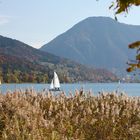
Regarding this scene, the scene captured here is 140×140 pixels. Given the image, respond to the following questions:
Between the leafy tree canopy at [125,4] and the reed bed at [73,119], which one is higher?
the leafy tree canopy at [125,4]

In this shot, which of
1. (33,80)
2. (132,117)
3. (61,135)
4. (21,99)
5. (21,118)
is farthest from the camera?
(33,80)

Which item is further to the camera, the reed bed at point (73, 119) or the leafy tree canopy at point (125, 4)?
the reed bed at point (73, 119)

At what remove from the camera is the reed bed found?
30.3ft

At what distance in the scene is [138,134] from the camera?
9539 mm

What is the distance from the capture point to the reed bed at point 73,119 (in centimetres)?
924

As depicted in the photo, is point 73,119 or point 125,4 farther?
point 73,119

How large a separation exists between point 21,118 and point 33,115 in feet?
0.87

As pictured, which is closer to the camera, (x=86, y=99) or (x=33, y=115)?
(x=33, y=115)

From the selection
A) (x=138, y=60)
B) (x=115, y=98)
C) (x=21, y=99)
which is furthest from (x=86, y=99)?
(x=138, y=60)

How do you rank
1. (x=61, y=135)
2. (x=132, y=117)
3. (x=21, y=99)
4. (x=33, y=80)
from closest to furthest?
(x=61, y=135)
(x=132, y=117)
(x=21, y=99)
(x=33, y=80)

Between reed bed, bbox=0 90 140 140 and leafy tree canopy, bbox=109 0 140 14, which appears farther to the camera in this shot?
reed bed, bbox=0 90 140 140

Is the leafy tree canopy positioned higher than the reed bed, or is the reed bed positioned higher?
the leafy tree canopy

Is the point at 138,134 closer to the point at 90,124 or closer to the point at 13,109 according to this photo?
the point at 90,124

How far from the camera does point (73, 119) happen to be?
34.2 feet
